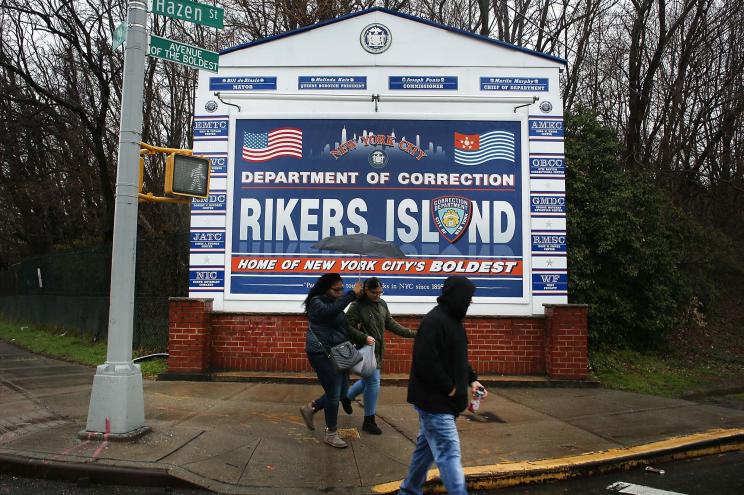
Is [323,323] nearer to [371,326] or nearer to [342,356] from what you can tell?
[342,356]

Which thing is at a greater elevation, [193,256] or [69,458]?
[193,256]

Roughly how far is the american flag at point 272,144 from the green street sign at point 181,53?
123 inches

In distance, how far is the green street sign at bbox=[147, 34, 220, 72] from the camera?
6438 millimetres

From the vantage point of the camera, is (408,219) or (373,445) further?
(408,219)

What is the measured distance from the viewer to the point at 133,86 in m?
6.30

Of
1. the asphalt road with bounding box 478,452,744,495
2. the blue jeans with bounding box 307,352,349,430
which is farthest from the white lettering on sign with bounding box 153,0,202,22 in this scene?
the asphalt road with bounding box 478,452,744,495

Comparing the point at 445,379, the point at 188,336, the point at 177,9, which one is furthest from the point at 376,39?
the point at 445,379

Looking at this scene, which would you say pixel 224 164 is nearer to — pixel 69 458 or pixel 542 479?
pixel 69 458

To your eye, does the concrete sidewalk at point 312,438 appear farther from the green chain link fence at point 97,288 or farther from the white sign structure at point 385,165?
the green chain link fence at point 97,288

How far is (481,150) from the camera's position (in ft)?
32.6

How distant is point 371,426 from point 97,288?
35.3 ft

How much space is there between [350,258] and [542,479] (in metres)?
5.10

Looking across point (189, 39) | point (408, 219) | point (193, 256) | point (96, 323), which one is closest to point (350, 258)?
point (408, 219)

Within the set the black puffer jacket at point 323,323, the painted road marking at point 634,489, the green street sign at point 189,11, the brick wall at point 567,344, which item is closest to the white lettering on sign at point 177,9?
the green street sign at point 189,11
